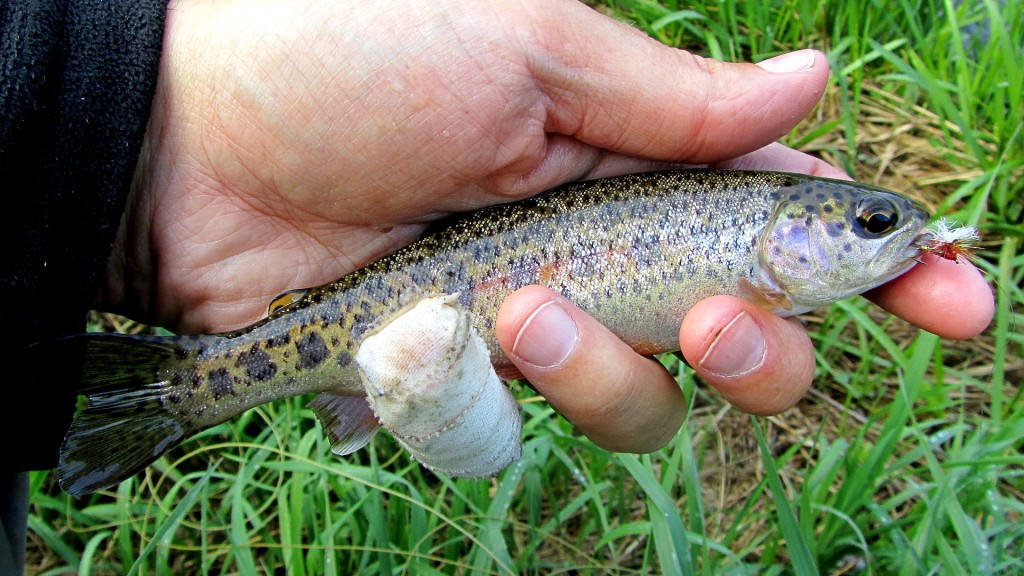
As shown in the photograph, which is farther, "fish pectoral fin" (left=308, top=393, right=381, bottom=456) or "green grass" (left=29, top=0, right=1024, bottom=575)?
"green grass" (left=29, top=0, right=1024, bottom=575)

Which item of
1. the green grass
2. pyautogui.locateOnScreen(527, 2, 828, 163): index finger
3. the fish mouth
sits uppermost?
pyautogui.locateOnScreen(527, 2, 828, 163): index finger

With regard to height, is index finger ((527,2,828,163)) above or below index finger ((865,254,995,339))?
above

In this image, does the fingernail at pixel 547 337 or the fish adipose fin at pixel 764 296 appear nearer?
the fingernail at pixel 547 337

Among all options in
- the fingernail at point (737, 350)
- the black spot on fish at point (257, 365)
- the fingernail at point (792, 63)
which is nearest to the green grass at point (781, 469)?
the fingernail at point (737, 350)

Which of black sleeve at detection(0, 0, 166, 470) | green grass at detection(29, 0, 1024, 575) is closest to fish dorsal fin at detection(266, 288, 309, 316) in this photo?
black sleeve at detection(0, 0, 166, 470)

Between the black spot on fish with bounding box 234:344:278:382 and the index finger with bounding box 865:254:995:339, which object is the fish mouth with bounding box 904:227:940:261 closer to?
the index finger with bounding box 865:254:995:339

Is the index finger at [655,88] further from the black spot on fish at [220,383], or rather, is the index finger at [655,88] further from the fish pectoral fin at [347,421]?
the black spot on fish at [220,383]
